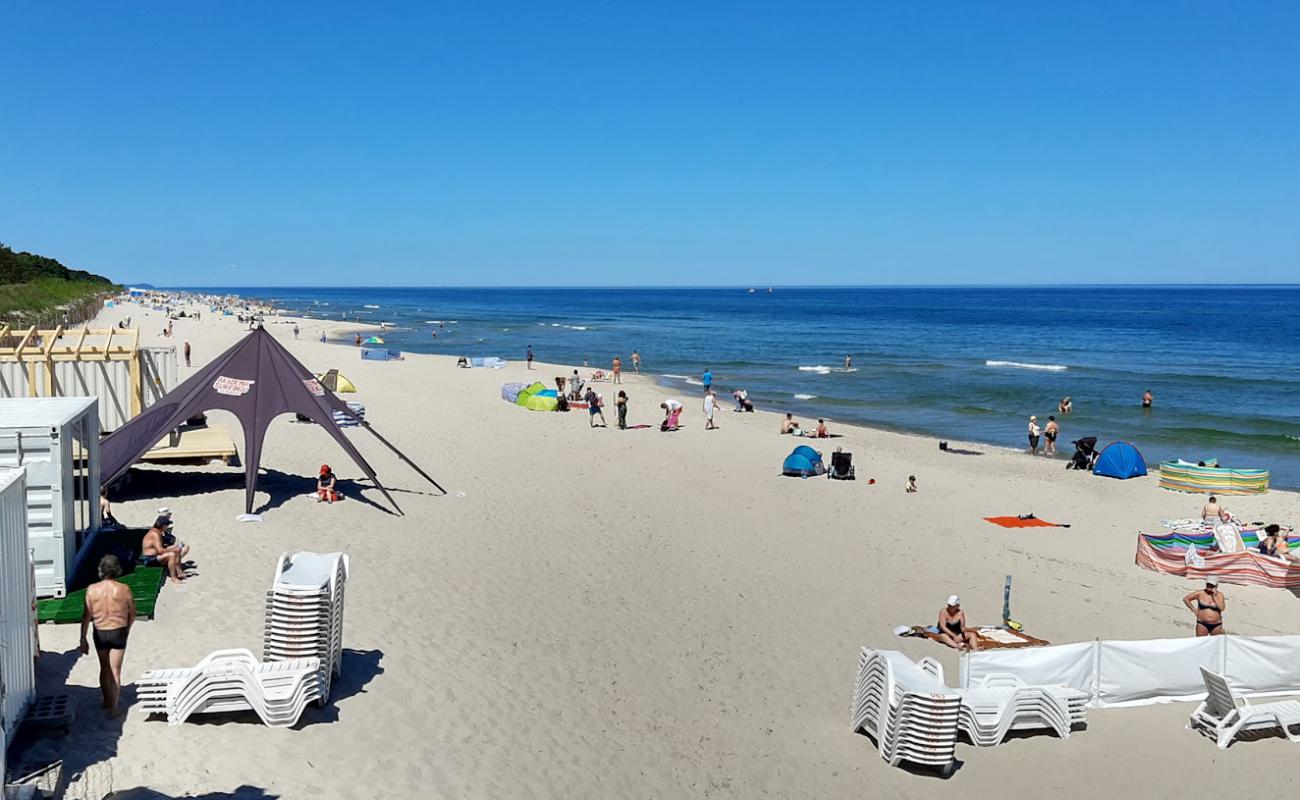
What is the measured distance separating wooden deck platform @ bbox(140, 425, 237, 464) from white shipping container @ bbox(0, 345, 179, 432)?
4.25 ft

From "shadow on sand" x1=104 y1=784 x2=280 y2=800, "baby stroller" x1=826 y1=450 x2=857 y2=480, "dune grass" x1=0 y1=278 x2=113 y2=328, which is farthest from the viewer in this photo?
"dune grass" x1=0 y1=278 x2=113 y2=328

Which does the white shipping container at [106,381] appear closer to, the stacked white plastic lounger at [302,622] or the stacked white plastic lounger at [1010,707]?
the stacked white plastic lounger at [302,622]

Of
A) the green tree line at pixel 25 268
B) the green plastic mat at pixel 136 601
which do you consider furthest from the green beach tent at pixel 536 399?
the green tree line at pixel 25 268

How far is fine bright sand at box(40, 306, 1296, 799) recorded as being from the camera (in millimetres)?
7293

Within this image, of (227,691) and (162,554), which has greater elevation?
(162,554)

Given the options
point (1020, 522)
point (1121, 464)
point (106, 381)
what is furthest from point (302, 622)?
point (1121, 464)

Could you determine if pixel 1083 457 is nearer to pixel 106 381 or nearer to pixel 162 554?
pixel 162 554

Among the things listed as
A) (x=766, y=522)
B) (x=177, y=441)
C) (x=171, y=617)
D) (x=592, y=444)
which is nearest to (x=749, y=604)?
(x=766, y=522)

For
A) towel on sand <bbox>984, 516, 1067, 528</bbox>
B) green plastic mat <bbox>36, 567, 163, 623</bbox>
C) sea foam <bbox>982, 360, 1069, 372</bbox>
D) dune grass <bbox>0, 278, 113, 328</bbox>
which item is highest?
dune grass <bbox>0, 278, 113, 328</bbox>

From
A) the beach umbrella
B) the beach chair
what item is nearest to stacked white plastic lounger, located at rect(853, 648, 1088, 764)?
the beach chair

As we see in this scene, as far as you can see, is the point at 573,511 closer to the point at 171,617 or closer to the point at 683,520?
the point at 683,520

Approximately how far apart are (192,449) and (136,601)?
6.58 m

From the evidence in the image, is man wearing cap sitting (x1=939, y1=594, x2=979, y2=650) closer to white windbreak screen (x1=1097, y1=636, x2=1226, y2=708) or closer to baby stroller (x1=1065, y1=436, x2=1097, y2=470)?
white windbreak screen (x1=1097, y1=636, x2=1226, y2=708)

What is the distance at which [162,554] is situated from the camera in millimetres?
10375
